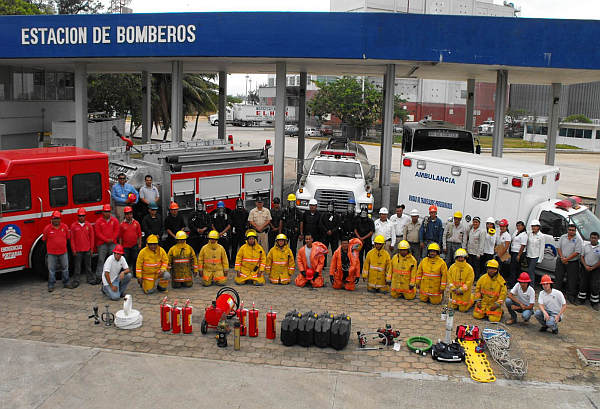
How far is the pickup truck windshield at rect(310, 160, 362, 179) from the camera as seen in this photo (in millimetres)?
17328

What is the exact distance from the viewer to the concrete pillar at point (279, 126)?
18.8 metres

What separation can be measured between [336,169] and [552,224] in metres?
6.57

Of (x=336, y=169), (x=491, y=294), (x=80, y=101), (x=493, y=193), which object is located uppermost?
(x=80, y=101)

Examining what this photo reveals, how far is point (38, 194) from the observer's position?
471 inches

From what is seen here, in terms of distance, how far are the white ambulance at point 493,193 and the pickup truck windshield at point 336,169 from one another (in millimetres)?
2077

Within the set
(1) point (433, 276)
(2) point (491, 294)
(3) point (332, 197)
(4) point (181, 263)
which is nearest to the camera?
(2) point (491, 294)

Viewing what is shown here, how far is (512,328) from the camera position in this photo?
35.3 feet

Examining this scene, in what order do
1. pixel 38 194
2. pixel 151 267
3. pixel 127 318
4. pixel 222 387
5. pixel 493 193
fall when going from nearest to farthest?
pixel 222 387
pixel 127 318
pixel 151 267
pixel 38 194
pixel 493 193

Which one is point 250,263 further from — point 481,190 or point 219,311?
point 481,190

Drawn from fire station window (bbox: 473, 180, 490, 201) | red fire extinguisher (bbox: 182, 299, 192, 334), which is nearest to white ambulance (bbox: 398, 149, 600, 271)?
fire station window (bbox: 473, 180, 490, 201)

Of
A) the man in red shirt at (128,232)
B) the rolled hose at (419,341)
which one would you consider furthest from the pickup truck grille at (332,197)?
the rolled hose at (419,341)

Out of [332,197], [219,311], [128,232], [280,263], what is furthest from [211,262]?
[332,197]

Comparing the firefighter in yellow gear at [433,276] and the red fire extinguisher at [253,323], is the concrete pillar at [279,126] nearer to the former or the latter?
the firefighter in yellow gear at [433,276]

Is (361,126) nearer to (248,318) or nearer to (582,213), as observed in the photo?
(582,213)
